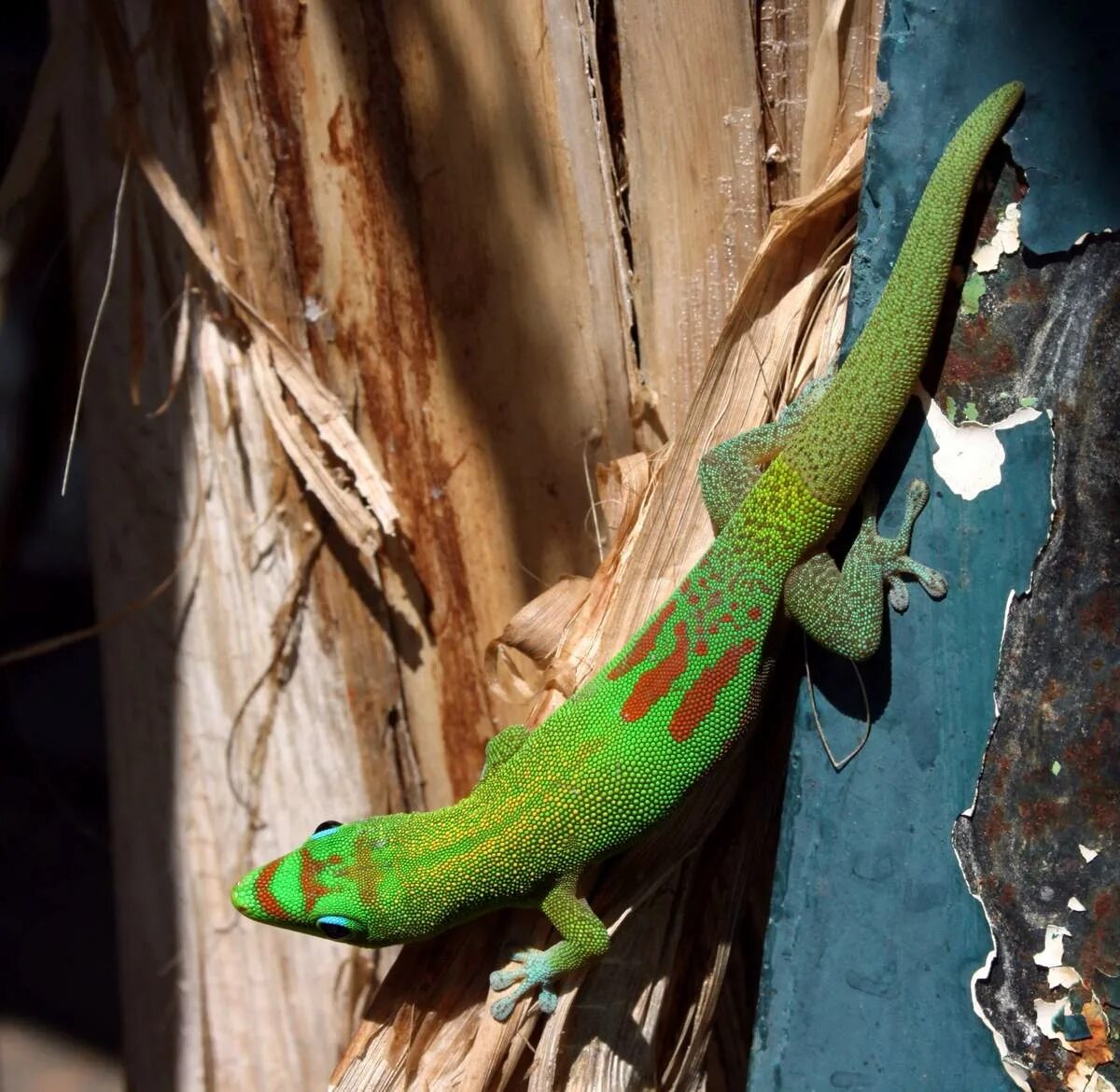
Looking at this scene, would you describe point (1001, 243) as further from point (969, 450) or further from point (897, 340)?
point (969, 450)

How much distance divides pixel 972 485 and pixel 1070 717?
1.31ft

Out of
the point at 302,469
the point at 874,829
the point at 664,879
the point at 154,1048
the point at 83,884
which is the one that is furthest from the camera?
the point at 83,884

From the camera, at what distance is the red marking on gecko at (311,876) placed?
203cm

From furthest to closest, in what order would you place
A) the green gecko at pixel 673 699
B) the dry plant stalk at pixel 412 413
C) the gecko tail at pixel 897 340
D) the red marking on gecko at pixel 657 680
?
the dry plant stalk at pixel 412 413 → the red marking on gecko at pixel 657 680 → the green gecko at pixel 673 699 → the gecko tail at pixel 897 340

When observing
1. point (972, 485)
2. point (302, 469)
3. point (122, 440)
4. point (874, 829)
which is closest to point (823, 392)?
point (972, 485)

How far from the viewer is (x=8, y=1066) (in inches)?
175

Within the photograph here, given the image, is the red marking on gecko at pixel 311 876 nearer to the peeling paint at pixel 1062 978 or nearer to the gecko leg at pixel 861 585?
the gecko leg at pixel 861 585

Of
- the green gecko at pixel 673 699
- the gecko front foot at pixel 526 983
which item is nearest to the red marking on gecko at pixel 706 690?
the green gecko at pixel 673 699

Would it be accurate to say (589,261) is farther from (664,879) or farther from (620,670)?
(664,879)

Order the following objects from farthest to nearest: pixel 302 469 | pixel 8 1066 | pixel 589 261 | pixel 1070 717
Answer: pixel 8 1066 → pixel 302 469 → pixel 589 261 → pixel 1070 717

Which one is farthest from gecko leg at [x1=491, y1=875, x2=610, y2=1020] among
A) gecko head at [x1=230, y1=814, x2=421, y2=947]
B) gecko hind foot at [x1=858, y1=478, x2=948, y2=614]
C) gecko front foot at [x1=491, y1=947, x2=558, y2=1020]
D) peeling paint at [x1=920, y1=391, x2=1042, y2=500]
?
peeling paint at [x1=920, y1=391, x2=1042, y2=500]

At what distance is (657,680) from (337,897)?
71 cm

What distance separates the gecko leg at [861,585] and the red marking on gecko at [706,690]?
125 mm

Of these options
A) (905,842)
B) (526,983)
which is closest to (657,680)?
(905,842)
